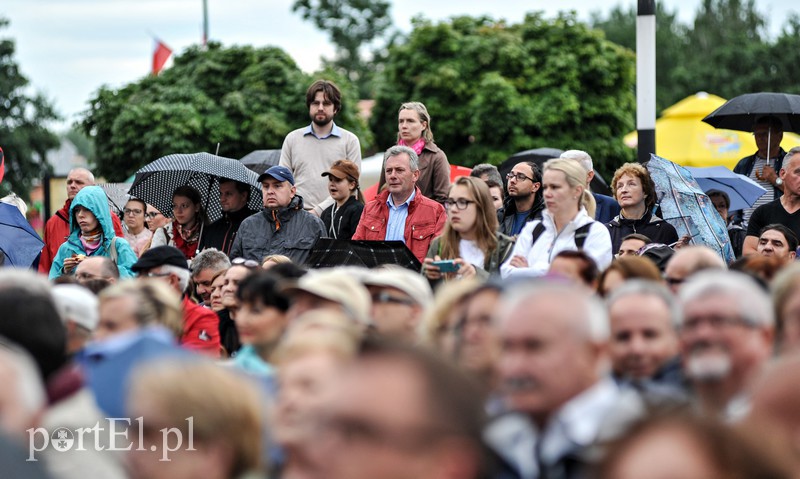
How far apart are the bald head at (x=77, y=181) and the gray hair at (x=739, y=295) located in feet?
29.7

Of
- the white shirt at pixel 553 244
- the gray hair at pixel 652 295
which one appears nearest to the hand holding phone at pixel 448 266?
the white shirt at pixel 553 244

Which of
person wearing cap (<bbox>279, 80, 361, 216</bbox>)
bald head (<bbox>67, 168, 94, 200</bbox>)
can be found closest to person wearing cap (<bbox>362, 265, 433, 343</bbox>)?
person wearing cap (<bbox>279, 80, 361, 216</bbox>)

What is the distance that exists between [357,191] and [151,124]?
54.5ft

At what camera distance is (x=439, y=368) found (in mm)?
2764

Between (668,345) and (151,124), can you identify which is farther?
(151,124)

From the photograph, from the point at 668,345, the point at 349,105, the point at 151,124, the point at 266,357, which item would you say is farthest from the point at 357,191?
the point at 349,105

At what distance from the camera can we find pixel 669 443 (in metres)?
2.67

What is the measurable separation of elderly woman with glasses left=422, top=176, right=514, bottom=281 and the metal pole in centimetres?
337

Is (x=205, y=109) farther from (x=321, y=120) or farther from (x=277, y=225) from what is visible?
(x=277, y=225)

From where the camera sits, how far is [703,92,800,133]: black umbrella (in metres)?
12.1

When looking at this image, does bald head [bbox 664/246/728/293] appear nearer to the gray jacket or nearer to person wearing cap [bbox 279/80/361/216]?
the gray jacket

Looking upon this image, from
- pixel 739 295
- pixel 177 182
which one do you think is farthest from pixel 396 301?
pixel 177 182

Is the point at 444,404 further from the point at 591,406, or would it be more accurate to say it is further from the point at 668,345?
the point at 668,345

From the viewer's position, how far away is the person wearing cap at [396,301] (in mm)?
5895
